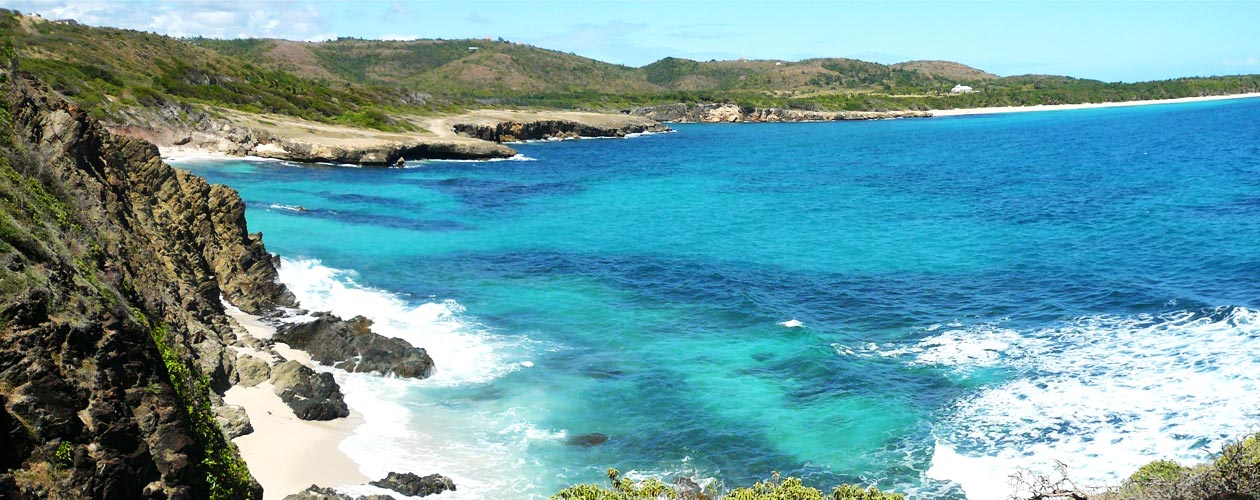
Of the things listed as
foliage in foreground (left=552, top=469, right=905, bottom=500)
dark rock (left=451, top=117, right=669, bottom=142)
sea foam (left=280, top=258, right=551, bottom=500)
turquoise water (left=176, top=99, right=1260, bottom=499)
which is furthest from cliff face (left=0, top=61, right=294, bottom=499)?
dark rock (left=451, top=117, right=669, bottom=142)

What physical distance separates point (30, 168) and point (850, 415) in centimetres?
1644

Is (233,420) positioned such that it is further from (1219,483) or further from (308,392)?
(1219,483)

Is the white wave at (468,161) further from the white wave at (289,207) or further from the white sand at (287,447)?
the white sand at (287,447)

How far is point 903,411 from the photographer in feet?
63.7

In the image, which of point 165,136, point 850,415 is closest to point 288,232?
point 850,415

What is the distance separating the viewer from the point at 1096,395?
1922 centimetres

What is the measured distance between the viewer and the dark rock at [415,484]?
49.0ft

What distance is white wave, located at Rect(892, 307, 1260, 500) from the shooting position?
16578mm

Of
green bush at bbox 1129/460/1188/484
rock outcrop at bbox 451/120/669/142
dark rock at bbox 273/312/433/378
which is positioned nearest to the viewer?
green bush at bbox 1129/460/1188/484

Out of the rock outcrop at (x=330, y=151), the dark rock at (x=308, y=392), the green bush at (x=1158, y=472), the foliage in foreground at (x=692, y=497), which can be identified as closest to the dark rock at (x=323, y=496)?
the dark rock at (x=308, y=392)

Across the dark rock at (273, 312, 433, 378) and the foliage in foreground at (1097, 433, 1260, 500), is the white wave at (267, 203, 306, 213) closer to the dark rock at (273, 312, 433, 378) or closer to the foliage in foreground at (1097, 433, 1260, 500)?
the dark rock at (273, 312, 433, 378)

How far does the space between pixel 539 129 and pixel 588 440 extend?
9795 cm

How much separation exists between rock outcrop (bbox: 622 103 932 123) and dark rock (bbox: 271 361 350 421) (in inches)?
6375

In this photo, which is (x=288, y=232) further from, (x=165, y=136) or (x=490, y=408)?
(x=165, y=136)
